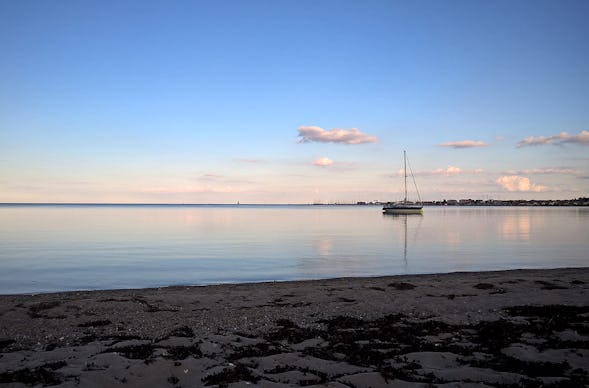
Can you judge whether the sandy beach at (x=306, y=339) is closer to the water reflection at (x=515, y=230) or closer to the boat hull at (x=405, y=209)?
the water reflection at (x=515, y=230)

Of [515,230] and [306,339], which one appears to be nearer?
[306,339]

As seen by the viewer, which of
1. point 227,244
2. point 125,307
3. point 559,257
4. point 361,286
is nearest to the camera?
point 125,307

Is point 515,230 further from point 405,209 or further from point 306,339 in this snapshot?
point 306,339

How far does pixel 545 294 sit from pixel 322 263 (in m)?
13.6

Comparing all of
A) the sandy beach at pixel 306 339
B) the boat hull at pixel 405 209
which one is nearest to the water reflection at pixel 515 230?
the sandy beach at pixel 306 339

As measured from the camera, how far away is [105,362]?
6.54 m

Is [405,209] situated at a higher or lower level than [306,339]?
higher

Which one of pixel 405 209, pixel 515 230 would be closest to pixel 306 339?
pixel 515 230

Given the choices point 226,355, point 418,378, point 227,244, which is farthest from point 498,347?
point 227,244

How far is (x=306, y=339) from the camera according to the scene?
8320mm

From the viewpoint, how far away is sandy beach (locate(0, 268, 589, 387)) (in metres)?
6.02

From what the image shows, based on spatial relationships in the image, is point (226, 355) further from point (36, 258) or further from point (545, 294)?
point (36, 258)

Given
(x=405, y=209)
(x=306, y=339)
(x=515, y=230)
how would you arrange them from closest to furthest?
(x=306, y=339) < (x=515, y=230) < (x=405, y=209)

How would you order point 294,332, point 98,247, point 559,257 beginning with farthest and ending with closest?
point 98,247 → point 559,257 → point 294,332
